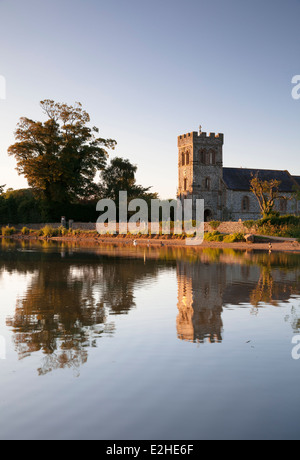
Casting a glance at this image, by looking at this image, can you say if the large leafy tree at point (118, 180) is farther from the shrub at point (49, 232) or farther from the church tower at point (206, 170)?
the shrub at point (49, 232)

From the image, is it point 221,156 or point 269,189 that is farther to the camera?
point 221,156

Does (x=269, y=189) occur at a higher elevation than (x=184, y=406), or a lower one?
higher

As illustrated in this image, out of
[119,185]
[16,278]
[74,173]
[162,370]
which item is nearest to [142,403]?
[162,370]

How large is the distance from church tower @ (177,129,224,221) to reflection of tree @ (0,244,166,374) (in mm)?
48851

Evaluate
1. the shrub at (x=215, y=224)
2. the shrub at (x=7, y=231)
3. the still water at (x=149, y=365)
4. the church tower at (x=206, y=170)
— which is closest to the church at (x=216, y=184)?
the church tower at (x=206, y=170)

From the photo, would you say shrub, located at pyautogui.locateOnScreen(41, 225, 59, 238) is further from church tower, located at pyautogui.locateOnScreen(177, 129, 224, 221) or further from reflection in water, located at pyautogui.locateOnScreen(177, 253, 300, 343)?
reflection in water, located at pyautogui.locateOnScreen(177, 253, 300, 343)

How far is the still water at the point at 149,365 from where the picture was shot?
4.24 metres

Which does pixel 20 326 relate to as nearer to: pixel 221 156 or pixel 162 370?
pixel 162 370

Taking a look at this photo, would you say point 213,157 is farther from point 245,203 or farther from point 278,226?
point 278,226

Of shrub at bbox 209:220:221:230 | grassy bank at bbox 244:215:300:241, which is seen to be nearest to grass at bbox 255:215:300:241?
grassy bank at bbox 244:215:300:241
